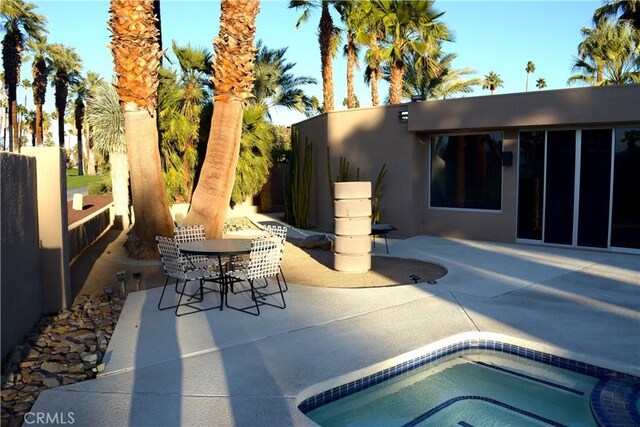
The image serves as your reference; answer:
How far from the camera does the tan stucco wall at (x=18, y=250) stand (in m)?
4.69

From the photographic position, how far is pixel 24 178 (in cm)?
546

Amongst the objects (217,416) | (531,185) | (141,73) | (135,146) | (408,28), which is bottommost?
(217,416)

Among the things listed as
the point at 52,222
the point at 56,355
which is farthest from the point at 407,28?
the point at 56,355

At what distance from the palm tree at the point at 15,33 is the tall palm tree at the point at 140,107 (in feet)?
77.5

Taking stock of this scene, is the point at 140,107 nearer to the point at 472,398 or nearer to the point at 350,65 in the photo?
the point at 472,398

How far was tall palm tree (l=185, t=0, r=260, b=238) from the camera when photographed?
1048cm

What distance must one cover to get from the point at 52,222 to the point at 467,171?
928cm

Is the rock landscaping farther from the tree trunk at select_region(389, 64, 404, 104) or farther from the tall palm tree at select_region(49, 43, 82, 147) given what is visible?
the tall palm tree at select_region(49, 43, 82, 147)

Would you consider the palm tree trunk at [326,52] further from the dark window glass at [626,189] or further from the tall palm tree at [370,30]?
the dark window glass at [626,189]

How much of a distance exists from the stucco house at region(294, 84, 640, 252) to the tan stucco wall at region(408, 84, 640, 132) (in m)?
0.02

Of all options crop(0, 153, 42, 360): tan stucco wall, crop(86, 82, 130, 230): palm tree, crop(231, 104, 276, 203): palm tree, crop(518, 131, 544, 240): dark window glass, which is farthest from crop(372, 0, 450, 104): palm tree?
crop(0, 153, 42, 360): tan stucco wall

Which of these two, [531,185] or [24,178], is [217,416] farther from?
[531,185]

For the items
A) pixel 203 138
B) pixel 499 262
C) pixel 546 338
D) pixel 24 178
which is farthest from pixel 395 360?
pixel 203 138

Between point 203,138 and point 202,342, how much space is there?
11.8 metres
